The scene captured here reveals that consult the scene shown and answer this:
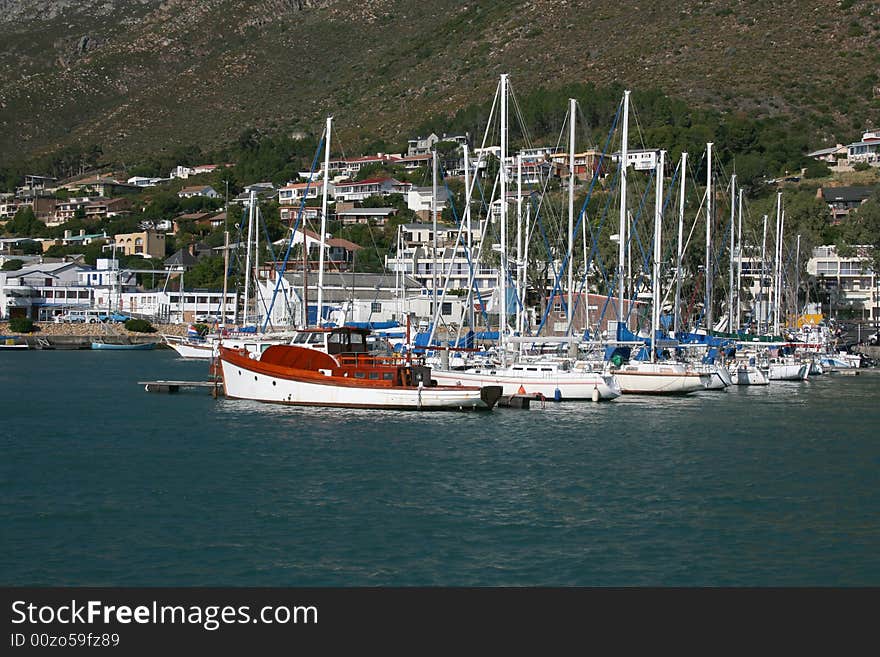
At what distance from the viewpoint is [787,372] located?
72.2 m

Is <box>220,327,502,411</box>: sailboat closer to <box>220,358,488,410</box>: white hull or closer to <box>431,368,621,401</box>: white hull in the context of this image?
<box>220,358,488,410</box>: white hull

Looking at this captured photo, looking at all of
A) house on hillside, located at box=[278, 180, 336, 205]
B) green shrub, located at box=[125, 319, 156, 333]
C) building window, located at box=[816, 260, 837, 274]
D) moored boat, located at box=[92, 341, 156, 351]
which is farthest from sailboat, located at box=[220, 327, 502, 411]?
house on hillside, located at box=[278, 180, 336, 205]

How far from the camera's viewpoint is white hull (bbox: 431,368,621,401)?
51.4 metres

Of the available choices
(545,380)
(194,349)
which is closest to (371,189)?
(194,349)

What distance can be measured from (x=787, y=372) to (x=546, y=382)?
26.1 m

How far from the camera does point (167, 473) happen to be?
33969 millimetres

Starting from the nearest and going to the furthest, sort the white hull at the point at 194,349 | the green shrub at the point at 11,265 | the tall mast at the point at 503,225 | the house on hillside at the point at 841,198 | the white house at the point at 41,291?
the tall mast at the point at 503,225 → the white hull at the point at 194,349 → the house on hillside at the point at 841,198 → the white house at the point at 41,291 → the green shrub at the point at 11,265

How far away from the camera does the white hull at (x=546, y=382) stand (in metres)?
51.4

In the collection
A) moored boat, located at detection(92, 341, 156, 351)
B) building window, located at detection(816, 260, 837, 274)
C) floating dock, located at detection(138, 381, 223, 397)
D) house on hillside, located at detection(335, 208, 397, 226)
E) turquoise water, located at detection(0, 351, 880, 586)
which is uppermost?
house on hillside, located at detection(335, 208, 397, 226)

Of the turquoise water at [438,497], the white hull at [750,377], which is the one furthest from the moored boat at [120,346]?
the white hull at [750,377]

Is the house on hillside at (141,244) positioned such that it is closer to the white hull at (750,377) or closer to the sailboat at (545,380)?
the white hull at (750,377)

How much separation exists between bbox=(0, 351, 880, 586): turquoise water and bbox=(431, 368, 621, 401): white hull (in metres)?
0.73

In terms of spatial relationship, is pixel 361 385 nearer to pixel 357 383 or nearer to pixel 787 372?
pixel 357 383

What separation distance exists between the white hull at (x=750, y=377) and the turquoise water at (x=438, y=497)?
14849mm
